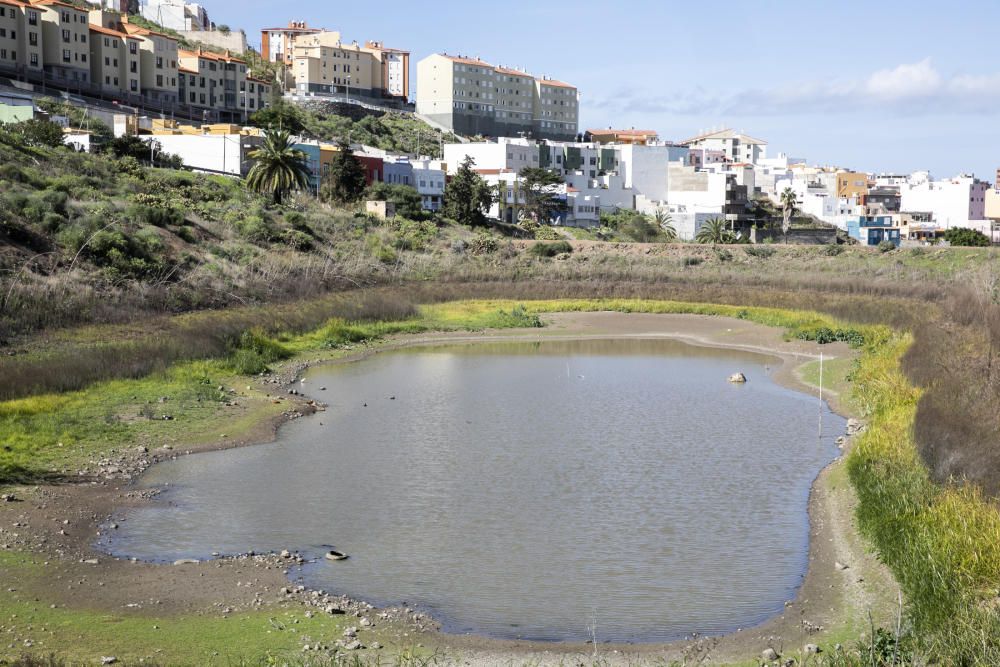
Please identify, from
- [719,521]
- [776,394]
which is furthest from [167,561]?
[776,394]

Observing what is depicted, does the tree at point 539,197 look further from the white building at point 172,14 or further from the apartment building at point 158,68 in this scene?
the white building at point 172,14

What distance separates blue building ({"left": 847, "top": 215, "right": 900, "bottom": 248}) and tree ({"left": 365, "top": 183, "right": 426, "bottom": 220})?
48.7 meters

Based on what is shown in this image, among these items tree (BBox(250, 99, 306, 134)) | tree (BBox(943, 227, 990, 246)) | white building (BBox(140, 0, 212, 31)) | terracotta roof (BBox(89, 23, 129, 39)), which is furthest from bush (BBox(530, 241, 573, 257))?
white building (BBox(140, 0, 212, 31))

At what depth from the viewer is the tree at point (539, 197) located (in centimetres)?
9700

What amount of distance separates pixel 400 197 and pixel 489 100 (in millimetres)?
58598

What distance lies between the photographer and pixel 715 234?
308ft

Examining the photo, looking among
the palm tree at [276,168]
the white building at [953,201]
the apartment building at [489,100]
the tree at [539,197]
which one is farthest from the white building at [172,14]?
the white building at [953,201]

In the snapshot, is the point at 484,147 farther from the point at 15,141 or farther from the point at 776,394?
the point at 776,394

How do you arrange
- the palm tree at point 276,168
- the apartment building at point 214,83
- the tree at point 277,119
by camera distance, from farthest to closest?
the apartment building at point 214,83 → the tree at point 277,119 → the palm tree at point 276,168

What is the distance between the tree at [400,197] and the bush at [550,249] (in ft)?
31.0

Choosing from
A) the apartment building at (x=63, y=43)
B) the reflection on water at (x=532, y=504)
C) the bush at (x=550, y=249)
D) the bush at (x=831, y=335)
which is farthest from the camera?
the apartment building at (x=63, y=43)

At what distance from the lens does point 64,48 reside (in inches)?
3666

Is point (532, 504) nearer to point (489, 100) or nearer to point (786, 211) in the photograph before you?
point (786, 211)

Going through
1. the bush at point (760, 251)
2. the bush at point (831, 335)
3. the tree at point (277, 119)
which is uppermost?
the tree at point (277, 119)
